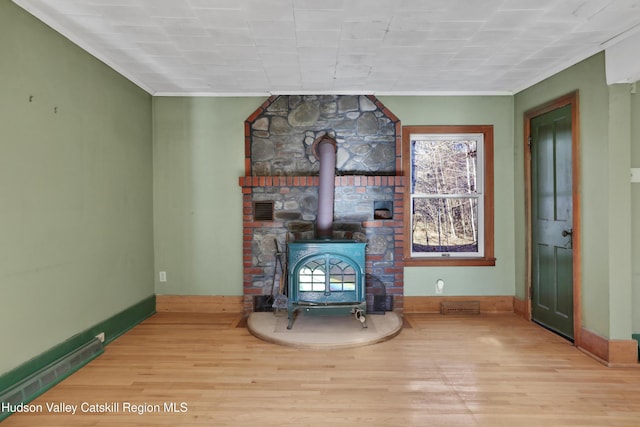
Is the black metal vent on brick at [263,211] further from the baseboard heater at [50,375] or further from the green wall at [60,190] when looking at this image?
the baseboard heater at [50,375]

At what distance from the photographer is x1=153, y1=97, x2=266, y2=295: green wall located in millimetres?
4426

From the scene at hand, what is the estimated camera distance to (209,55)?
3.26 meters

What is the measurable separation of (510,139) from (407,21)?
7.81 feet

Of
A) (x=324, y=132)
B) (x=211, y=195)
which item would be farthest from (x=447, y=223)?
(x=211, y=195)

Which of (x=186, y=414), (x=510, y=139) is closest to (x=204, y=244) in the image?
(x=186, y=414)

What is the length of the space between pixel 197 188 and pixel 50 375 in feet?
7.54

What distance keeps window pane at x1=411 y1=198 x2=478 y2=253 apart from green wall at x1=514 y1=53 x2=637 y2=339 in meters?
1.29

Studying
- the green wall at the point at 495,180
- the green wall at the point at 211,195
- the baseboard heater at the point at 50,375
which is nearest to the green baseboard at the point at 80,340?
the baseboard heater at the point at 50,375

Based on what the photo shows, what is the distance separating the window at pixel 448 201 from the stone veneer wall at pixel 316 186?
0.74ft

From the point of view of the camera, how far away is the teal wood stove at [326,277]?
A: 145 inches

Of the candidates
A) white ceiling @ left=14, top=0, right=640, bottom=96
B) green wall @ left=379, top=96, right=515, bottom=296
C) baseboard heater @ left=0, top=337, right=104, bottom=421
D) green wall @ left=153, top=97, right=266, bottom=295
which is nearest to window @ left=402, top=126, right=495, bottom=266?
green wall @ left=379, top=96, right=515, bottom=296

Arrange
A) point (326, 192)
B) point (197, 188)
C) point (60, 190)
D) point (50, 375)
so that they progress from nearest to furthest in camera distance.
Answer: point (50, 375) → point (60, 190) → point (326, 192) → point (197, 188)

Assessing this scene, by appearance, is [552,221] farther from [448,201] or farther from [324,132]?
[324,132]

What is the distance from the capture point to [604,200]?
10.0ft
